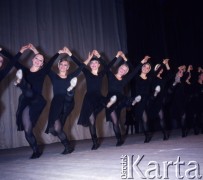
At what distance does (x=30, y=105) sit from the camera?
3.95 meters

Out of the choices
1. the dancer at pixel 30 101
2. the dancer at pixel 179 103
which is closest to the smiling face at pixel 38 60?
the dancer at pixel 30 101

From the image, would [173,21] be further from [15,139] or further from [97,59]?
[15,139]

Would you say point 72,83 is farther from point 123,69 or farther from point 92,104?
point 123,69

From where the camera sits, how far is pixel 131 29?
8453 millimetres

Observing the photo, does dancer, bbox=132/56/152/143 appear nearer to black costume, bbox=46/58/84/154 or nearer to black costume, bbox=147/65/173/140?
black costume, bbox=147/65/173/140

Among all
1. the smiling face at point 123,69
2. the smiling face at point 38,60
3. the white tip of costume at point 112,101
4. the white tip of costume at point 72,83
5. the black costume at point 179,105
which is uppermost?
the smiling face at point 38,60

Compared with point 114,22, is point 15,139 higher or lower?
lower

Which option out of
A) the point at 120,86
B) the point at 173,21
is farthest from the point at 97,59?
the point at 173,21

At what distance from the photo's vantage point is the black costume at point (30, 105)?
387 centimetres

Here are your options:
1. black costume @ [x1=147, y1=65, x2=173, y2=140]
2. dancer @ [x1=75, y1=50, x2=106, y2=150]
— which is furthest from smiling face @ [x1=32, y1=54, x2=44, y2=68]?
black costume @ [x1=147, y1=65, x2=173, y2=140]

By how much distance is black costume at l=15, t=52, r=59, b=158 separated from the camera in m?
3.87

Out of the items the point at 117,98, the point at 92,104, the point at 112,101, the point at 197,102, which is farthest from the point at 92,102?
the point at 197,102

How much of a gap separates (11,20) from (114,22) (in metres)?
2.94

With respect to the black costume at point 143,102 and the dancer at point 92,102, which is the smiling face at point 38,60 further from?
the black costume at point 143,102
